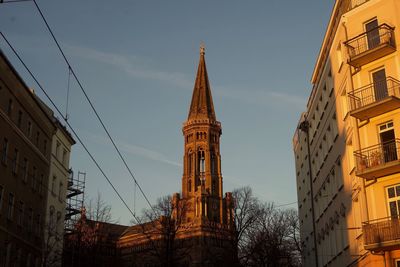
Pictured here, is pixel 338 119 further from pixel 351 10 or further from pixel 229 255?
pixel 229 255

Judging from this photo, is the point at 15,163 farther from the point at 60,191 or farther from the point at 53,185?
the point at 60,191

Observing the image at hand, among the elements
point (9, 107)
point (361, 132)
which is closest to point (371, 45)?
point (361, 132)

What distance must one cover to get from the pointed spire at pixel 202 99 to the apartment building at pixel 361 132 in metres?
103

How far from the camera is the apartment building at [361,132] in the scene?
2298 centimetres

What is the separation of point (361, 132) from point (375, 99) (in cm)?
173

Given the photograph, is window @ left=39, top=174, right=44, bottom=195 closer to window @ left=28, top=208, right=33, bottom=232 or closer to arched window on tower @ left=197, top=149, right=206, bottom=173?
window @ left=28, top=208, right=33, bottom=232

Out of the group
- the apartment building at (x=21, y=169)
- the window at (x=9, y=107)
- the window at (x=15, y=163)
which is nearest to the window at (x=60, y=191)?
the apartment building at (x=21, y=169)

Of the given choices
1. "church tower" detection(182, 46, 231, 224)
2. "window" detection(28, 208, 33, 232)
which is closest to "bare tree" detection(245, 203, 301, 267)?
"window" detection(28, 208, 33, 232)

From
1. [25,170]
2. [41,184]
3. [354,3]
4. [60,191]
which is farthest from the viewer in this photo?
[60,191]

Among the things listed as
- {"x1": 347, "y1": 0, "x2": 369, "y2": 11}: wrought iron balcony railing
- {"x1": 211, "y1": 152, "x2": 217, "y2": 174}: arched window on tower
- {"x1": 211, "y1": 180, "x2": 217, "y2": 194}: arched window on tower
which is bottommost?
{"x1": 347, "y1": 0, "x2": 369, "y2": 11}: wrought iron balcony railing

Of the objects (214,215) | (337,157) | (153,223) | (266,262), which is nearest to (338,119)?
(337,157)

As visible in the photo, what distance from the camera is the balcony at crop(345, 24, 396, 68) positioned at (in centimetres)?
2434

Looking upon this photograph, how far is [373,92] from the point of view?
2480cm

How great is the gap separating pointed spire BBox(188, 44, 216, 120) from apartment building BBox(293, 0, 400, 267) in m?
103
